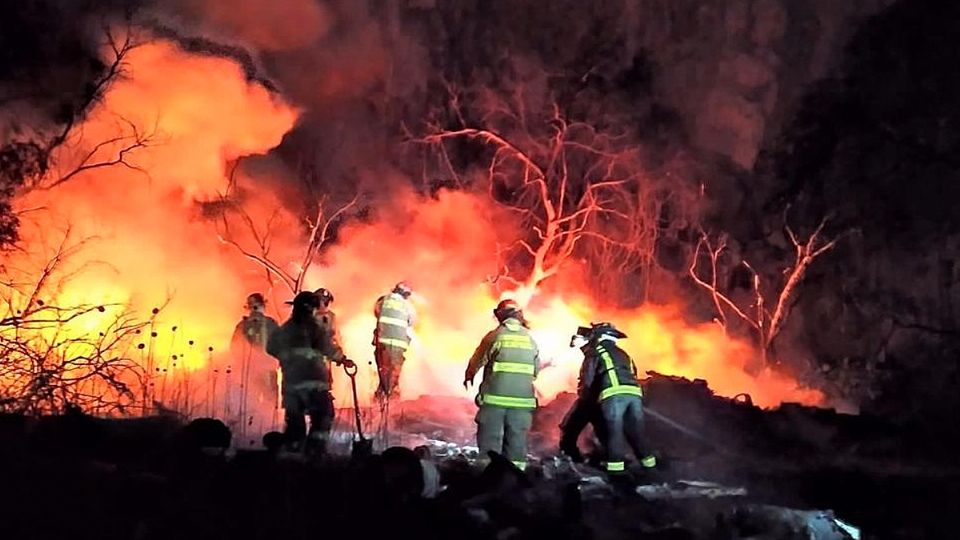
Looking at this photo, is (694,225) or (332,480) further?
(694,225)

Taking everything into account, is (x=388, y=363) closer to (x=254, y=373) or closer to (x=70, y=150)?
(x=254, y=373)

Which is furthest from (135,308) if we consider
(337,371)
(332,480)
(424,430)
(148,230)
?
(332,480)

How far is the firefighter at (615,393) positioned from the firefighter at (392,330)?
12.3 ft

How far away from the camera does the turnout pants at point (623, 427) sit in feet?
33.8

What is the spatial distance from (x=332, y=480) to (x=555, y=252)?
15.5 meters

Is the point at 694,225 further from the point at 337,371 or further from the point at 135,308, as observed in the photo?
the point at 135,308

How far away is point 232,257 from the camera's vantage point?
19672 millimetres

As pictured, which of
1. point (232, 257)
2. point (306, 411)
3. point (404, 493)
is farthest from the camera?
point (232, 257)

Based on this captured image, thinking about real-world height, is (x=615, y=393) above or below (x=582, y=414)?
above

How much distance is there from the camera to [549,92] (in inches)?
888

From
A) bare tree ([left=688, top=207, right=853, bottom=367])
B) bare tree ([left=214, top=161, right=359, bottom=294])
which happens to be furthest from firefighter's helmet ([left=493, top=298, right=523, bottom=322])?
bare tree ([left=688, top=207, right=853, bottom=367])

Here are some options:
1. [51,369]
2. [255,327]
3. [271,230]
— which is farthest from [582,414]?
[271,230]

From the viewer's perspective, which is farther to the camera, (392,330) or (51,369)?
(392,330)

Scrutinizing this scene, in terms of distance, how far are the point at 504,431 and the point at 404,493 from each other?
2506mm
